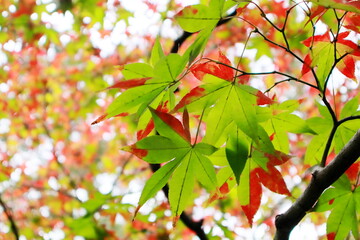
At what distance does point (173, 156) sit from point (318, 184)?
26cm

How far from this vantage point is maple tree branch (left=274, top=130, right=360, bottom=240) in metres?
0.65

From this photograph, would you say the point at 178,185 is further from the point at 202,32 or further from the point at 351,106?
the point at 351,106

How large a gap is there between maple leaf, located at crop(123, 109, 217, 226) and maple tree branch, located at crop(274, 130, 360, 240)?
0.16 metres

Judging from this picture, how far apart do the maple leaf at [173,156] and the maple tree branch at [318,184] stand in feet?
0.53

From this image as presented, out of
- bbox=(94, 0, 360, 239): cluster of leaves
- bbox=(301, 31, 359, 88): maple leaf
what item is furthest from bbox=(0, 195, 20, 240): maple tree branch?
bbox=(301, 31, 359, 88): maple leaf

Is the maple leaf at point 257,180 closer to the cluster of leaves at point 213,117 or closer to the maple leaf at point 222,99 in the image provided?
the cluster of leaves at point 213,117

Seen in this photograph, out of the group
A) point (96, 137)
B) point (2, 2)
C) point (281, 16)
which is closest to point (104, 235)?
point (281, 16)

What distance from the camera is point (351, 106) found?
0.94 m

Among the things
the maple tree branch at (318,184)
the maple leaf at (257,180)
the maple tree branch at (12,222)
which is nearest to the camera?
the maple tree branch at (318,184)

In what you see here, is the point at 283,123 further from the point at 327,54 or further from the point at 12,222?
the point at 12,222

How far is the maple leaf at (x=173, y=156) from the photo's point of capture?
718mm

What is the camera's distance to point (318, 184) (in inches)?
27.3

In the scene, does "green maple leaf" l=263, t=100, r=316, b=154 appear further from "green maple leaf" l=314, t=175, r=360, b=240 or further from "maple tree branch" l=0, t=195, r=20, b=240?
"maple tree branch" l=0, t=195, r=20, b=240

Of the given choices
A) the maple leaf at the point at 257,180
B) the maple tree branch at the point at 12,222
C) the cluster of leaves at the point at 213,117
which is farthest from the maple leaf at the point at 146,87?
the maple tree branch at the point at 12,222
